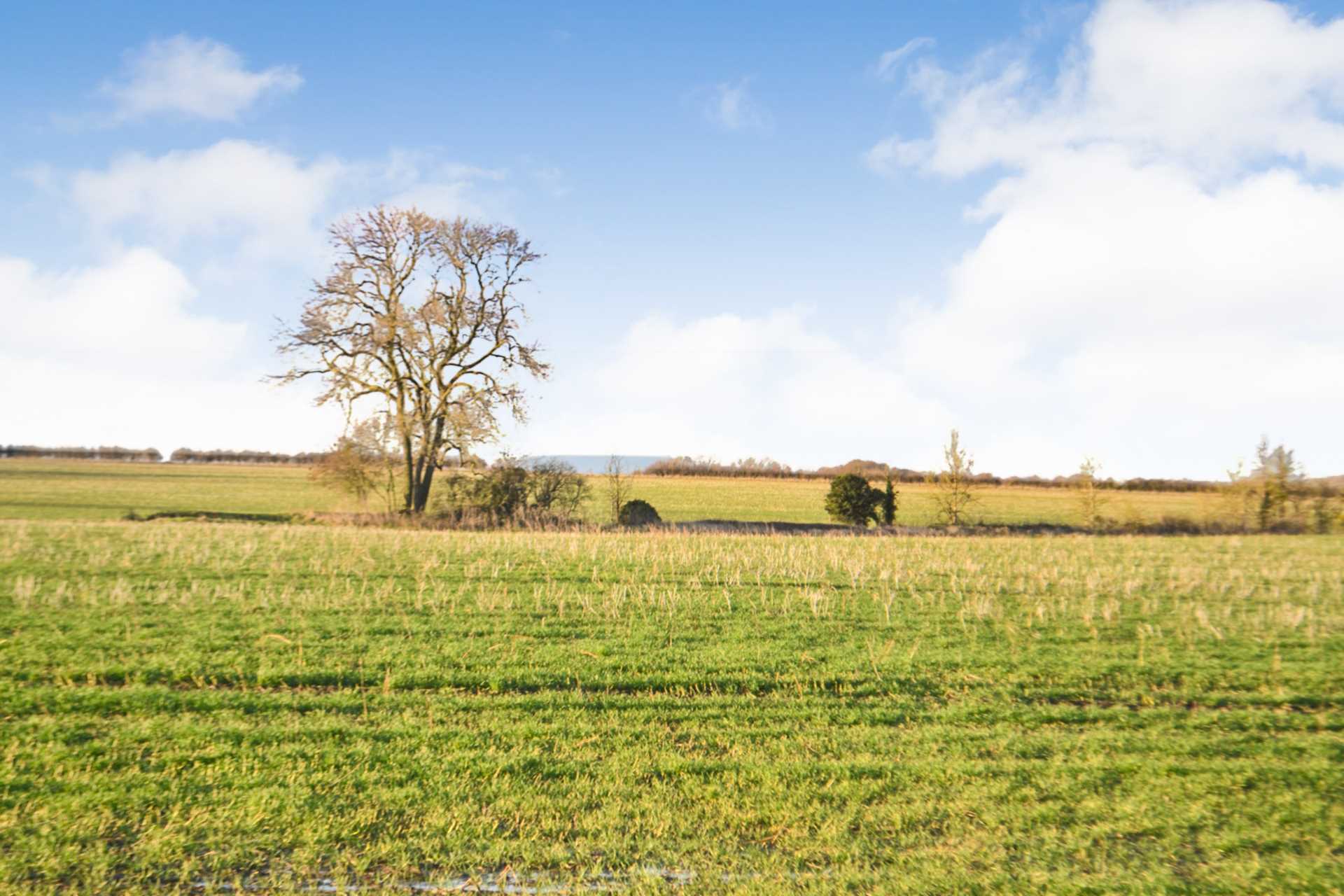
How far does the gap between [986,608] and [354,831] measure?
10.3 m

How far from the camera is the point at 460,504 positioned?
33625mm

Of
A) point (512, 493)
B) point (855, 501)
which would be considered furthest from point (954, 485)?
point (512, 493)

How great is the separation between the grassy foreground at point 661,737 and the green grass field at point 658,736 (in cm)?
3

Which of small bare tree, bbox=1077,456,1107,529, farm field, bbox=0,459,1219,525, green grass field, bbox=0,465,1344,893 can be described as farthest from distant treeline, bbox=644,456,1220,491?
green grass field, bbox=0,465,1344,893

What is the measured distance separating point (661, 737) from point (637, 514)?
1040 inches

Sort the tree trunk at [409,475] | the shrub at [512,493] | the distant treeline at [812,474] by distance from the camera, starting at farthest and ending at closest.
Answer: the distant treeline at [812,474]
the tree trunk at [409,475]
the shrub at [512,493]

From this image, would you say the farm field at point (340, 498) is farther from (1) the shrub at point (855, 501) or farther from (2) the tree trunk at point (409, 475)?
(1) the shrub at point (855, 501)

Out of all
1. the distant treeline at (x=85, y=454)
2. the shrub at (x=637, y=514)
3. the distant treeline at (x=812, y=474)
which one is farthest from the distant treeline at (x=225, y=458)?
the shrub at (x=637, y=514)

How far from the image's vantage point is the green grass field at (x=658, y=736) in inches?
187

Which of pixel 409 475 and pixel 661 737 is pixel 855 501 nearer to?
pixel 409 475

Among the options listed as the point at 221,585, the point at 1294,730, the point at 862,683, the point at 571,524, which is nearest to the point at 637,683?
the point at 862,683

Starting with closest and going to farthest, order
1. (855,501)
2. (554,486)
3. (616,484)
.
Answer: (554,486) → (616,484) → (855,501)

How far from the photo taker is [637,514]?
33.2 m

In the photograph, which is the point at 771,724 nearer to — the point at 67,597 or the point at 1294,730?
the point at 1294,730
